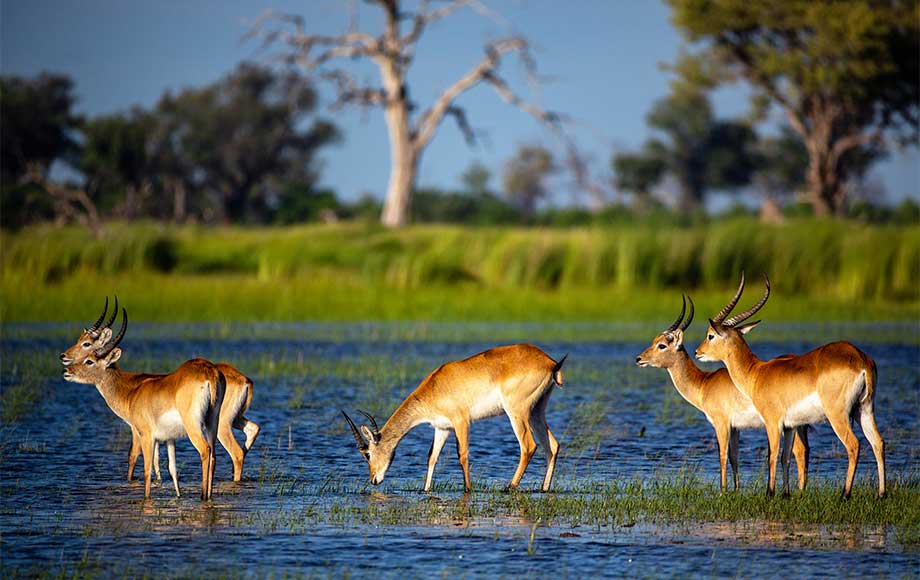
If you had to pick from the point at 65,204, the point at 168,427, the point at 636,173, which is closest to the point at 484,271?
the point at 65,204

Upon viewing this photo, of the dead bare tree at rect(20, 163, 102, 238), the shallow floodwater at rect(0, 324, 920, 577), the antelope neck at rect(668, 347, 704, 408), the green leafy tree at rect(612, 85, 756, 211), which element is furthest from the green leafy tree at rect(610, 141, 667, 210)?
the antelope neck at rect(668, 347, 704, 408)

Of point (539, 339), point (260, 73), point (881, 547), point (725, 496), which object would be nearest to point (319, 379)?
point (539, 339)

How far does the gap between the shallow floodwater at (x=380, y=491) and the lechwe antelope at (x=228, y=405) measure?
0.24 m

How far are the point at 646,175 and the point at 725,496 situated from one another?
58.0 metres

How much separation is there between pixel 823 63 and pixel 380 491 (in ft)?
120

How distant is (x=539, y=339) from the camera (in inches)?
862

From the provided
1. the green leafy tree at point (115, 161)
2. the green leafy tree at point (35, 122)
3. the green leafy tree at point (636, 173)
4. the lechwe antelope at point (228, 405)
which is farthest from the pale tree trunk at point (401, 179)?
the lechwe antelope at point (228, 405)

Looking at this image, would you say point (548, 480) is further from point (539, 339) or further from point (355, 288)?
point (355, 288)

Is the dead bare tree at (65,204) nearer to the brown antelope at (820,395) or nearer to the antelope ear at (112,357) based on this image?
the antelope ear at (112,357)

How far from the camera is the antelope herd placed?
31.1ft

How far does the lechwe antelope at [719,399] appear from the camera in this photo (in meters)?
10.1

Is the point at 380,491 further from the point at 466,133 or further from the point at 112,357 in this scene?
the point at 466,133

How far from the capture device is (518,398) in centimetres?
1023

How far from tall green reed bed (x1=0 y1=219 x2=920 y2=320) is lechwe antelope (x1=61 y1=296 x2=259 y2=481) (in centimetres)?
1409
